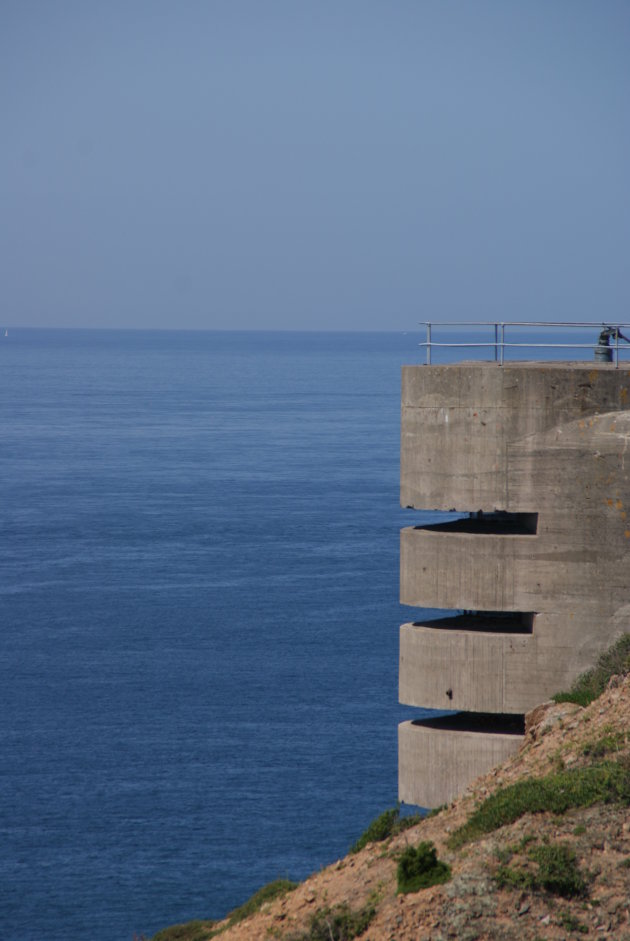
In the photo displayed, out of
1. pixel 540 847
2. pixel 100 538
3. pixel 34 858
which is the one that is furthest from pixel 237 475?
pixel 540 847

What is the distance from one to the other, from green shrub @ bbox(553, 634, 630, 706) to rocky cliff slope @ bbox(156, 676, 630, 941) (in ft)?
2.63

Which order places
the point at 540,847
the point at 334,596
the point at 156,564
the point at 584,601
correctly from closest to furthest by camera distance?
the point at 540,847 → the point at 584,601 → the point at 334,596 → the point at 156,564

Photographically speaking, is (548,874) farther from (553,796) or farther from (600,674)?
(600,674)

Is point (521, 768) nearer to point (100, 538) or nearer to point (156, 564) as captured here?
point (156, 564)

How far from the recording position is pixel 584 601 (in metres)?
18.8

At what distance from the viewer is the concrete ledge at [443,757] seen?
62.1ft

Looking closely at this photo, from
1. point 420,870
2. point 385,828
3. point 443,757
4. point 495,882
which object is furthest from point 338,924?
point 443,757

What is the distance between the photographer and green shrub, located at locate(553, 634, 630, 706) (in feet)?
58.4

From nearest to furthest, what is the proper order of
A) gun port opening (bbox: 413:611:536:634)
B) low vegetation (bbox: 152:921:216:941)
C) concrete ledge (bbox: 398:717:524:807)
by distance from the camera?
concrete ledge (bbox: 398:717:524:807)
gun port opening (bbox: 413:611:536:634)
low vegetation (bbox: 152:921:216:941)

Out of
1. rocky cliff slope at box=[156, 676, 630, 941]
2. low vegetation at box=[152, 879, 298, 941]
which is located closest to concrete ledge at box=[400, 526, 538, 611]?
rocky cliff slope at box=[156, 676, 630, 941]

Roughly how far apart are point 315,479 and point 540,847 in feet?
296

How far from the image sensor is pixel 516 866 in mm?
12625

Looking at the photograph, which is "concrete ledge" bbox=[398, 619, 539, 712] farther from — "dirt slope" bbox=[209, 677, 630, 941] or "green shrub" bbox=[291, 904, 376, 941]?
"green shrub" bbox=[291, 904, 376, 941]

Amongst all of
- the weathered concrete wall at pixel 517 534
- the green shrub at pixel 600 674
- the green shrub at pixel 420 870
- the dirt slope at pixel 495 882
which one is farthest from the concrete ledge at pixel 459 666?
the green shrub at pixel 420 870
